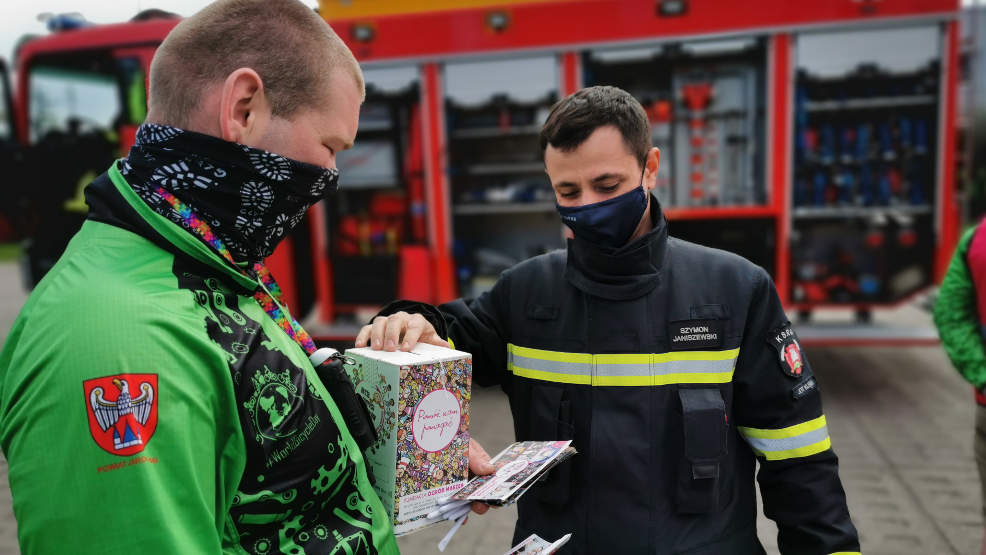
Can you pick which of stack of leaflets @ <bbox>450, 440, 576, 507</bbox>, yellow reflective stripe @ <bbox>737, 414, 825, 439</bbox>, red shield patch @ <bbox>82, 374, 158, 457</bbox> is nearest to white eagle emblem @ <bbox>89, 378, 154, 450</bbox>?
red shield patch @ <bbox>82, 374, 158, 457</bbox>

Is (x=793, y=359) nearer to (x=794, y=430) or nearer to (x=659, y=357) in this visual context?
(x=794, y=430)

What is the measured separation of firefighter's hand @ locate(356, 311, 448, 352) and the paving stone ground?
1442mm

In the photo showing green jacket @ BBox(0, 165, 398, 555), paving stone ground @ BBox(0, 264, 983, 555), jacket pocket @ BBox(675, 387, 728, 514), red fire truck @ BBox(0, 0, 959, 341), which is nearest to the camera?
green jacket @ BBox(0, 165, 398, 555)

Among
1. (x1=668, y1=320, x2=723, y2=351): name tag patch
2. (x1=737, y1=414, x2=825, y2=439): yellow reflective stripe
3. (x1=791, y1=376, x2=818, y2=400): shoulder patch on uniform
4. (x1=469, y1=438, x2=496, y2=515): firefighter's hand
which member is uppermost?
(x1=668, y1=320, x2=723, y2=351): name tag patch

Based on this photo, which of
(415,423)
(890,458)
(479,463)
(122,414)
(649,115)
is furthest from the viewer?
(649,115)

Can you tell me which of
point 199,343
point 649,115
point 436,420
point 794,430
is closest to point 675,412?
point 794,430

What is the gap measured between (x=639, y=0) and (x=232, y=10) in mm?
4866

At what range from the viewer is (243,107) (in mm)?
984

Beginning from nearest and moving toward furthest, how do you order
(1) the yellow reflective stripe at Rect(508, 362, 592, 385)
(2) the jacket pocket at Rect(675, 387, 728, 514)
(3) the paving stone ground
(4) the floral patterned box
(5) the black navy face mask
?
(4) the floral patterned box
(2) the jacket pocket at Rect(675, 387, 728, 514)
(1) the yellow reflective stripe at Rect(508, 362, 592, 385)
(5) the black navy face mask
(3) the paving stone ground

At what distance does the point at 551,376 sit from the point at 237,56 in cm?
104

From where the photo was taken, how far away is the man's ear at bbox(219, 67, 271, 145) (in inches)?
37.9

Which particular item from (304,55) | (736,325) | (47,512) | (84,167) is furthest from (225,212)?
(84,167)

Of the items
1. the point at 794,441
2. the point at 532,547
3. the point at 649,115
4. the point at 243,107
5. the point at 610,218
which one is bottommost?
the point at 532,547

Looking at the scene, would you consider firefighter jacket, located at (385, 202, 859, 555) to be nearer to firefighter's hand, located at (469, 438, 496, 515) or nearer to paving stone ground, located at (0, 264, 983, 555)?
firefighter's hand, located at (469, 438, 496, 515)
